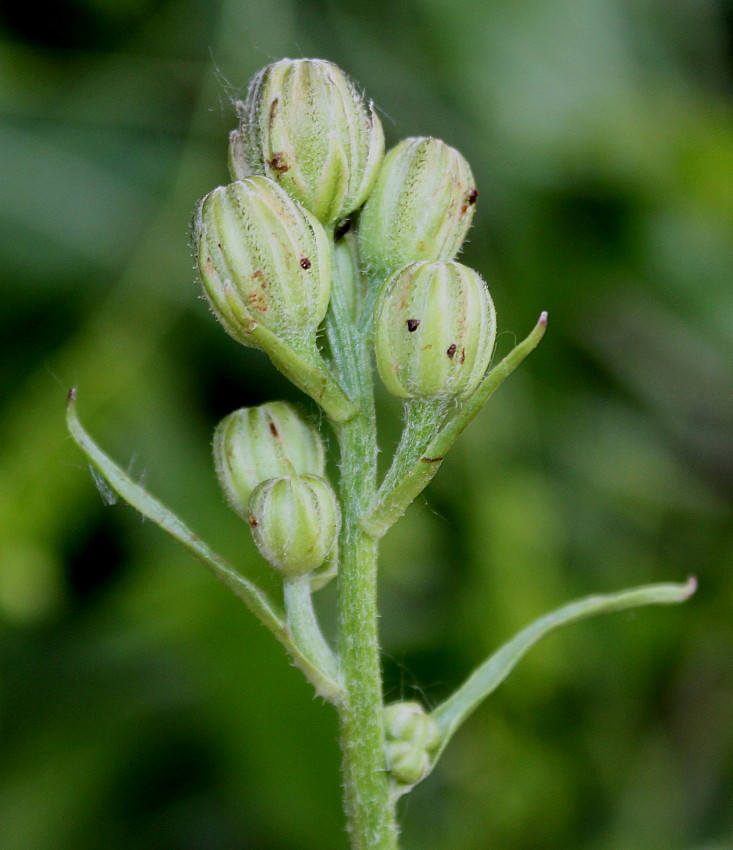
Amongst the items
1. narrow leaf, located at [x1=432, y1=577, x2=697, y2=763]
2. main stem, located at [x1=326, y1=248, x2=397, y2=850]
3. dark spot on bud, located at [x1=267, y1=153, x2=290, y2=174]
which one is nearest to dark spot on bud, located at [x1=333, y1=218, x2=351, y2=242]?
dark spot on bud, located at [x1=267, y1=153, x2=290, y2=174]

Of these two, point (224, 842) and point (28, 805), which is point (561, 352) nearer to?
point (224, 842)

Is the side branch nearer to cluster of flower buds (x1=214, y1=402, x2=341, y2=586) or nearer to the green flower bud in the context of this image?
cluster of flower buds (x1=214, y1=402, x2=341, y2=586)

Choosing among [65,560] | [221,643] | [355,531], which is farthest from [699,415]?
[355,531]

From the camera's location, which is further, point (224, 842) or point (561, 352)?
point (561, 352)

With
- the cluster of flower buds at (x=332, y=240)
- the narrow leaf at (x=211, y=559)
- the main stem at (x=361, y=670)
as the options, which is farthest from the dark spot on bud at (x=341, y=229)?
the narrow leaf at (x=211, y=559)

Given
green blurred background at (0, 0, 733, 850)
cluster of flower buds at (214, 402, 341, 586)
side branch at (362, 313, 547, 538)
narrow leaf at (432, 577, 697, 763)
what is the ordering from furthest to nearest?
green blurred background at (0, 0, 733, 850) < narrow leaf at (432, 577, 697, 763) < cluster of flower buds at (214, 402, 341, 586) < side branch at (362, 313, 547, 538)

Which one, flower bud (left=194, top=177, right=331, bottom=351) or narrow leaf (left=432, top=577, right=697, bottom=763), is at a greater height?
flower bud (left=194, top=177, right=331, bottom=351)

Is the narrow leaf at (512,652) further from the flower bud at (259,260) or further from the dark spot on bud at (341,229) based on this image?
the dark spot on bud at (341,229)
